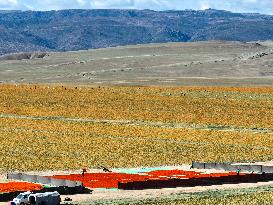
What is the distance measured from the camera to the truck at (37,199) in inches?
1684

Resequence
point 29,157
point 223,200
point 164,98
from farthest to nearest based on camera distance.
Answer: point 164,98 < point 29,157 < point 223,200

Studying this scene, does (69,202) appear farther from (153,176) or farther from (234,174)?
(234,174)

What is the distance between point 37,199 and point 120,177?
38.4 feet

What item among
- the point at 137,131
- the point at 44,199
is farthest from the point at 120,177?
the point at 137,131

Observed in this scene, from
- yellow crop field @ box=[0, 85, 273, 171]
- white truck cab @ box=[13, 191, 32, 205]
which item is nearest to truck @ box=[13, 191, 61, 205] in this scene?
white truck cab @ box=[13, 191, 32, 205]

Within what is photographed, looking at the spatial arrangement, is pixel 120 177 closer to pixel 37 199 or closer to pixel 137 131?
pixel 37 199

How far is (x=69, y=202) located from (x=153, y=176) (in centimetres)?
1093

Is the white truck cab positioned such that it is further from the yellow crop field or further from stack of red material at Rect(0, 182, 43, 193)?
the yellow crop field

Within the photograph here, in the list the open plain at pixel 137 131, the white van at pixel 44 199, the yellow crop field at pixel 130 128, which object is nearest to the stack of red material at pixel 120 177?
the open plain at pixel 137 131

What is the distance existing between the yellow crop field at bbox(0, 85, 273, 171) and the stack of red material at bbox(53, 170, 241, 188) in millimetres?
4794

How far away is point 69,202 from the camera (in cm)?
4469

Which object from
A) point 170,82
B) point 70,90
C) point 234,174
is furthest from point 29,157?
point 170,82

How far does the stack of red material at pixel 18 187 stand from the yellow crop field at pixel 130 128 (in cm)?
755

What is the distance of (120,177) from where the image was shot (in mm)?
53719
